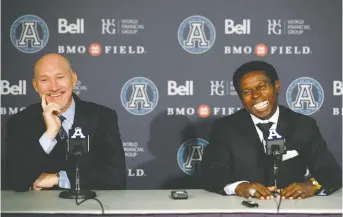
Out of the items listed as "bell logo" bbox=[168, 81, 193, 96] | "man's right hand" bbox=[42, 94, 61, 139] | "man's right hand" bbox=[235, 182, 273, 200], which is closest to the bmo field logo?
"bell logo" bbox=[168, 81, 193, 96]

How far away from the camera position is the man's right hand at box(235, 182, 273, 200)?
3028 millimetres

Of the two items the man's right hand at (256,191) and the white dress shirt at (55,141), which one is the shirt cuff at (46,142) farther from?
the man's right hand at (256,191)

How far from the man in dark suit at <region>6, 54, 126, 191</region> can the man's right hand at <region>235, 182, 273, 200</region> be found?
914 millimetres

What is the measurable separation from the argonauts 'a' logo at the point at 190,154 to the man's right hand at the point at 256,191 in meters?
1.49

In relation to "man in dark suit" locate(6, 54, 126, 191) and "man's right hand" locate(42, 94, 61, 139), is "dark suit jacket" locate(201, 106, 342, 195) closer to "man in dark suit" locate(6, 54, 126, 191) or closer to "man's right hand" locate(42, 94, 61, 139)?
"man in dark suit" locate(6, 54, 126, 191)

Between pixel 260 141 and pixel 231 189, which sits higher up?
pixel 260 141

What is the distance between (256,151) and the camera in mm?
3607

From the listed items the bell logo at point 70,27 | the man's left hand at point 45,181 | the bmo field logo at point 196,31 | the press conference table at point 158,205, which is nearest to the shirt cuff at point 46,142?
the man's left hand at point 45,181

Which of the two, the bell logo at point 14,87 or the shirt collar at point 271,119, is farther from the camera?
the bell logo at point 14,87

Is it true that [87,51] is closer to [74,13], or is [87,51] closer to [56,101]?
[74,13]

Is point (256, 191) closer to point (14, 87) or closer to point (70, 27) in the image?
point (70, 27)

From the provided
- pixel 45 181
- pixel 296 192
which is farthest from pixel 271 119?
pixel 45 181

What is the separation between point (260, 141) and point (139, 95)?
1351 millimetres

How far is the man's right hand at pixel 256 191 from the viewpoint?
3.03 meters
